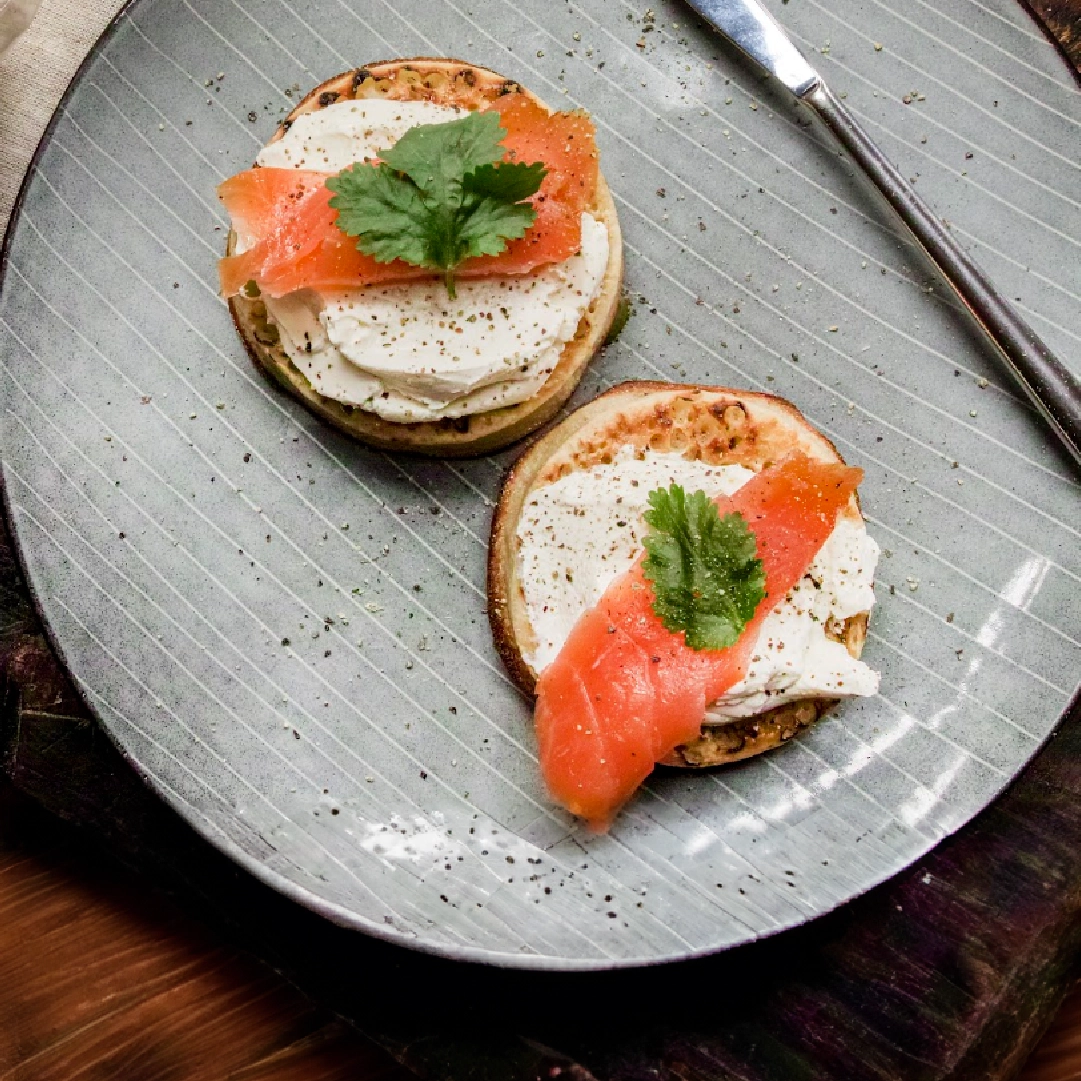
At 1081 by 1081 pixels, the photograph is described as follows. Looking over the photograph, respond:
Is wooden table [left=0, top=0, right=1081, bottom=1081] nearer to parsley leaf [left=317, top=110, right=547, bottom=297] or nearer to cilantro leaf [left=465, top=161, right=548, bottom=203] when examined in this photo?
parsley leaf [left=317, top=110, right=547, bottom=297]

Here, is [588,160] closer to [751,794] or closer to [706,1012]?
[751,794]

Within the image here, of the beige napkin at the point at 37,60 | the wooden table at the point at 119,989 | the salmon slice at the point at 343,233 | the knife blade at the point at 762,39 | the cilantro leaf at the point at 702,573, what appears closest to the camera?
the cilantro leaf at the point at 702,573

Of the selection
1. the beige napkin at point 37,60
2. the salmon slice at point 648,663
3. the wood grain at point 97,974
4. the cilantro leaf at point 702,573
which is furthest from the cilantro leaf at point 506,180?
the wood grain at point 97,974

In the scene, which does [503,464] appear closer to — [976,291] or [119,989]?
[976,291]

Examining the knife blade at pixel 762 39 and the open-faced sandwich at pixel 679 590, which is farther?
the knife blade at pixel 762 39

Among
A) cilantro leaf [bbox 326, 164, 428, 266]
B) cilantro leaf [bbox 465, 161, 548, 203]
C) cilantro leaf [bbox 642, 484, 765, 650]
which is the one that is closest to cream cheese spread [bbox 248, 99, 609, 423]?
cilantro leaf [bbox 326, 164, 428, 266]

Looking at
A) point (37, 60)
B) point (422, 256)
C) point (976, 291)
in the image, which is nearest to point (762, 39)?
point (976, 291)

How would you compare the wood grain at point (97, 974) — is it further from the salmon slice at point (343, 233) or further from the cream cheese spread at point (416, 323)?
the salmon slice at point (343, 233)
